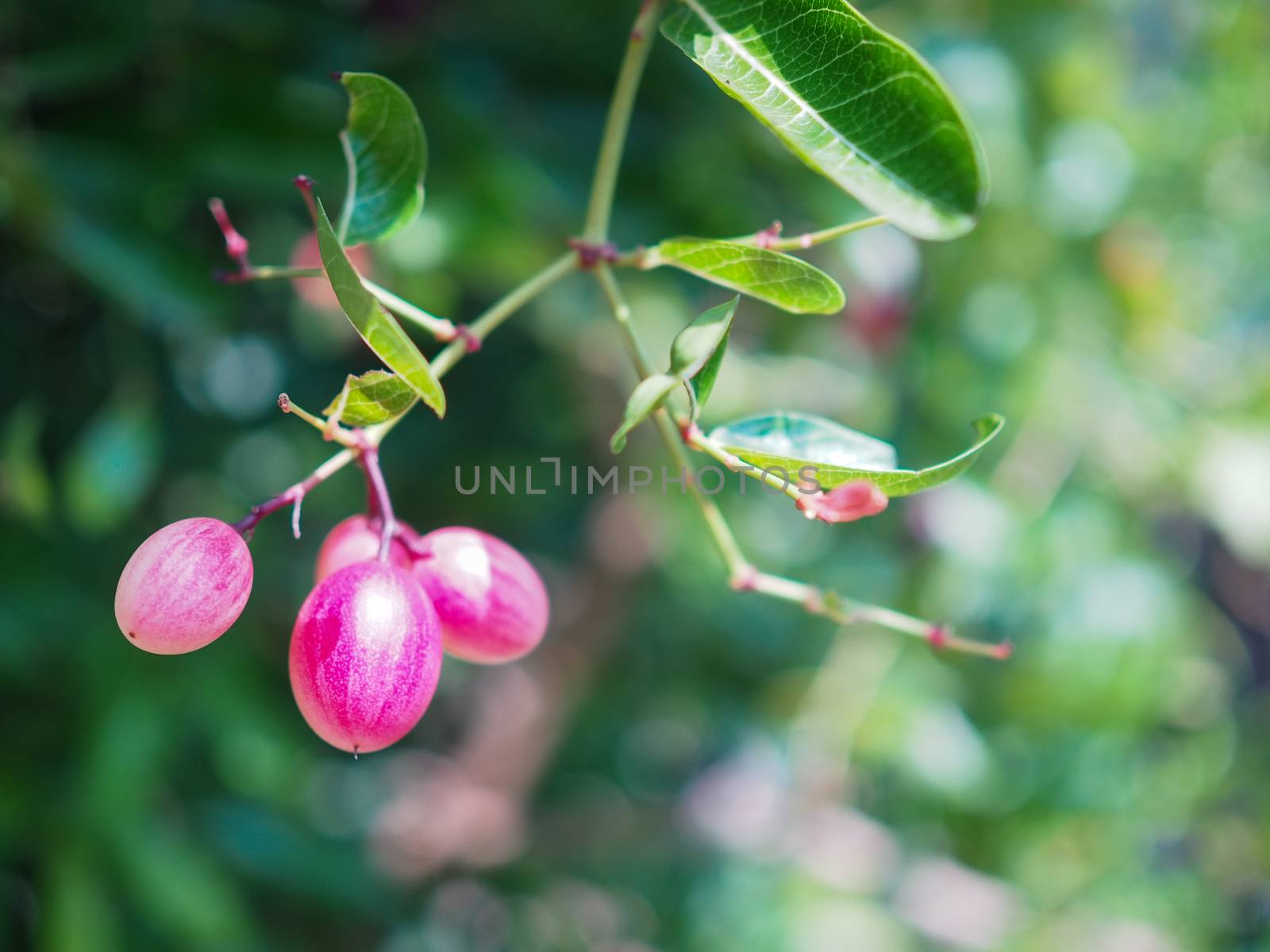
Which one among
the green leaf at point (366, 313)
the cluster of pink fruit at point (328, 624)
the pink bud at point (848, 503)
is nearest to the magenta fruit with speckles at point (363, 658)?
the cluster of pink fruit at point (328, 624)

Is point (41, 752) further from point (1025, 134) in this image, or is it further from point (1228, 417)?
point (1228, 417)

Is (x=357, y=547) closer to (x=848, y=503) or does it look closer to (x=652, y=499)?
(x=848, y=503)

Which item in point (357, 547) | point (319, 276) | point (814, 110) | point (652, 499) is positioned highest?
point (814, 110)

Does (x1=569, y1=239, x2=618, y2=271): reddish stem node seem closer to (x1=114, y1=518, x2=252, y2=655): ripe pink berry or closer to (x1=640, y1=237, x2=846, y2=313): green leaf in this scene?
(x1=640, y1=237, x2=846, y2=313): green leaf

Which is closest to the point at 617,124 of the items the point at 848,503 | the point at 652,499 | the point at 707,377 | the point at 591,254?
the point at 591,254

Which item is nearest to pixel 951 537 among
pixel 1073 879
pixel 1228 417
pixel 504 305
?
pixel 1228 417

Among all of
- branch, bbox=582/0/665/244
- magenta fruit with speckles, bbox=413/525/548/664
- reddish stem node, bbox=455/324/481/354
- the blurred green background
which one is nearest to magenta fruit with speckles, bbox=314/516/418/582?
magenta fruit with speckles, bbox=413/525/548/664

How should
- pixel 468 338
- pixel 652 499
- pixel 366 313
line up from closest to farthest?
pixel 366 313 → pixel 468 338 → pixel 652 499
